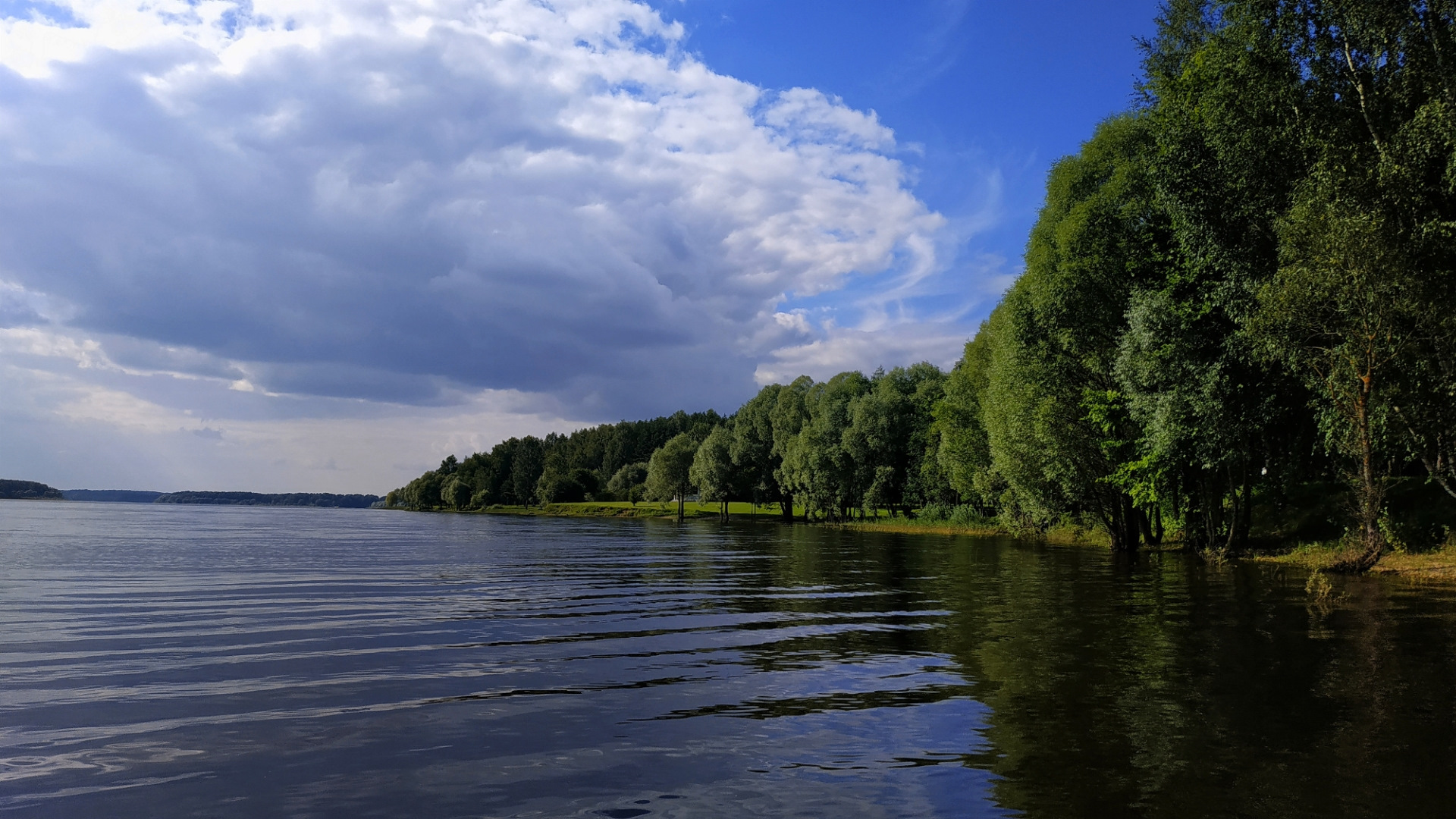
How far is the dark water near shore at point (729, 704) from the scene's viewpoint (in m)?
7.92

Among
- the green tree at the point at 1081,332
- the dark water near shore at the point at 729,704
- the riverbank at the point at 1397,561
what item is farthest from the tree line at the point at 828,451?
the dark water near shore at the point at 729,704

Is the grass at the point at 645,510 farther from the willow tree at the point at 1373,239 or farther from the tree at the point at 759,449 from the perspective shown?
the willow tree at the point at 1373,239

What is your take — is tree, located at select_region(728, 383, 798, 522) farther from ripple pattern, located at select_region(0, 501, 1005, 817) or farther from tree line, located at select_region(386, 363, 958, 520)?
ripple pattern, located at select_region(0, 501, 1005, 817)

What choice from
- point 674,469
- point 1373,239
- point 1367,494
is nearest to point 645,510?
point 674,469

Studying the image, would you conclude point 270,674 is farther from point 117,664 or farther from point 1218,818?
point 1218,818

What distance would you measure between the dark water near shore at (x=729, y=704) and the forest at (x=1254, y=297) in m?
8.07

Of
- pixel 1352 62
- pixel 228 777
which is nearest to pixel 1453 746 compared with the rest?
pixel 228 777

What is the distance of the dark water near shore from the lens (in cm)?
792

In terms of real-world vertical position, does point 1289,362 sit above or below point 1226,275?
below

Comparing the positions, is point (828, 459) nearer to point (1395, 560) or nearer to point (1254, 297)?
point (1254, 297)

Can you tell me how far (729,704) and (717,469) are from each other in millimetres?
119261

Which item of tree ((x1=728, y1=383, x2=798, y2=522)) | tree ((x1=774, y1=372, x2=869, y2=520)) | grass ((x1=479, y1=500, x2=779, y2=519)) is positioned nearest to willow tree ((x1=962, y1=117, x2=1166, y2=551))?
tree ((x1=774, y1=372, x2=869, y2=520))

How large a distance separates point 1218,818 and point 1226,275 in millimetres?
30759

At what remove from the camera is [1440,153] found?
26.9 metres
